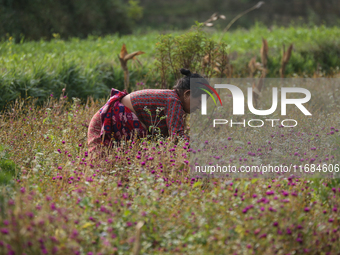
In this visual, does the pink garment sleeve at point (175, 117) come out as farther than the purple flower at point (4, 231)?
Yes

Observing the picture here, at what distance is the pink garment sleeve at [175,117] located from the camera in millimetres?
3596

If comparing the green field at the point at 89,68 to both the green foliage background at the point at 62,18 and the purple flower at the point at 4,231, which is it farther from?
the green foliage background at the point at 62,18

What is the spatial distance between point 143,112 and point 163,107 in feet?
0.83

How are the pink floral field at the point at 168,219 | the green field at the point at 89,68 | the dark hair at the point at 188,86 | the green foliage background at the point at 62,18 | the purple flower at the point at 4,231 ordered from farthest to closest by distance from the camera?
the green foliage background at the point at 62,18, the green field at the point at 89,68, the dark hair at the point at 188,86, the pink floral field at the point at 168,219, the purple flower at the point at 4,231

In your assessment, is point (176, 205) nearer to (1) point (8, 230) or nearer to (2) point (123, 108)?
(1) point (8, 230)

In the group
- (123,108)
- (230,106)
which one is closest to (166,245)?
(123,108)

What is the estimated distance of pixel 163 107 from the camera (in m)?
3.73

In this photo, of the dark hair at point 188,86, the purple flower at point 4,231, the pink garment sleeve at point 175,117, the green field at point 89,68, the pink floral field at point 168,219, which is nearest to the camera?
the purple flower at point 4,231

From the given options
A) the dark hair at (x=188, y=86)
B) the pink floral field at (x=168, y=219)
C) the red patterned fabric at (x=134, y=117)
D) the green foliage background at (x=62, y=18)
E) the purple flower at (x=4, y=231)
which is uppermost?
the green foliage background at (x=62, y=18)

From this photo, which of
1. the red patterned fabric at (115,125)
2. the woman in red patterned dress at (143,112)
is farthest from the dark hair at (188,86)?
the red patterned fabric at (115,125)

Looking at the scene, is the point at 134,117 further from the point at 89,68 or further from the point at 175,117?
the point at 89,68

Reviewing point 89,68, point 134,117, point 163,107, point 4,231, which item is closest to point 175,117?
point 163,107

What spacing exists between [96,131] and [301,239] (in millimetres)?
2458

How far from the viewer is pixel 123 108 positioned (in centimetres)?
380
